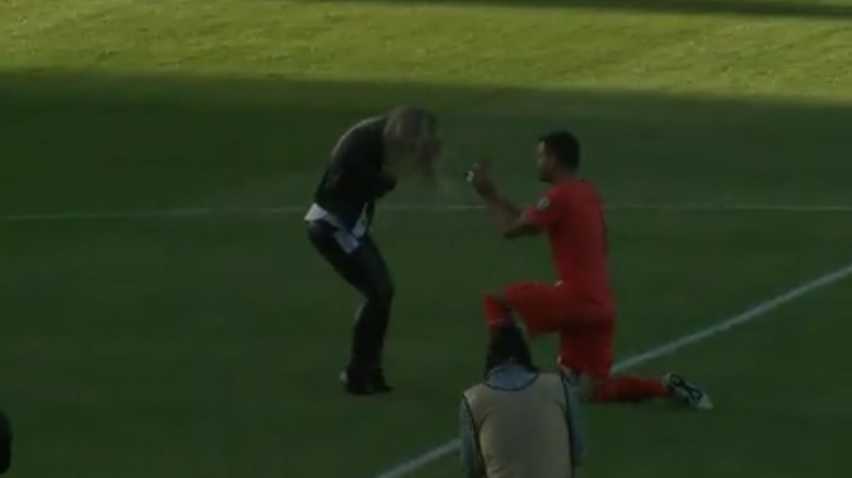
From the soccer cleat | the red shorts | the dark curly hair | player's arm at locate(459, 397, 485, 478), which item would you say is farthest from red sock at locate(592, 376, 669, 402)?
the dark curly hair

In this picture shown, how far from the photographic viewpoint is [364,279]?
19.2 meters

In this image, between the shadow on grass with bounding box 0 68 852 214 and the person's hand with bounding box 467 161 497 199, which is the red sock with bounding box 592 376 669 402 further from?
the shadow on grass with bounding box 0 68 852 214

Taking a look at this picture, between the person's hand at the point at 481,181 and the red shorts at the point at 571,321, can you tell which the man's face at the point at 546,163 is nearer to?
the red shorts at the point at 571,321

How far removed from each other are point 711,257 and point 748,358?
13.8 ft

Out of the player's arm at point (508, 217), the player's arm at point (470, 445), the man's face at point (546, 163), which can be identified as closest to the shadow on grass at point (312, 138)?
the man's face at point (546, 163)

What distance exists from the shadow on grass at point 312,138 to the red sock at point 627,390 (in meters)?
9.27

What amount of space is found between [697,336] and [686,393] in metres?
2.55

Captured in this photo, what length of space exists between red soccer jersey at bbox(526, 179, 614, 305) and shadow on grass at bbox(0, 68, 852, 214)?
9674 millimetres

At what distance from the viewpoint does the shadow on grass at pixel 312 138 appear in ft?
95.1

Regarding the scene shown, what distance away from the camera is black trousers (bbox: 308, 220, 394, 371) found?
19.2 meters

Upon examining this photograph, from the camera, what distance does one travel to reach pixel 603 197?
28547 millimetres

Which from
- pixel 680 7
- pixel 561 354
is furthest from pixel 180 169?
pixel 680 7

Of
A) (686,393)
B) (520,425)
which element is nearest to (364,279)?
(686,393)

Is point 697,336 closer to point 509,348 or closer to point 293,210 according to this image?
point 293,210
